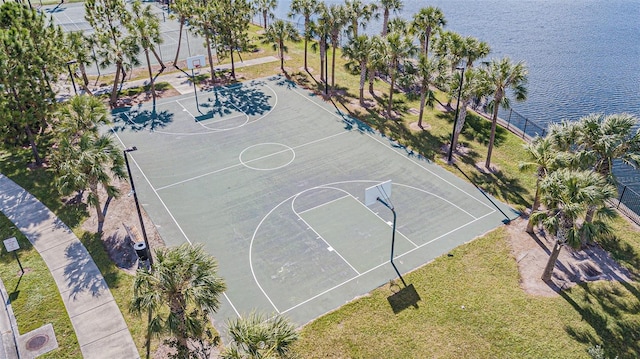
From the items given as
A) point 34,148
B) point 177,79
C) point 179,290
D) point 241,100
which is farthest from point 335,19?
point 179,290

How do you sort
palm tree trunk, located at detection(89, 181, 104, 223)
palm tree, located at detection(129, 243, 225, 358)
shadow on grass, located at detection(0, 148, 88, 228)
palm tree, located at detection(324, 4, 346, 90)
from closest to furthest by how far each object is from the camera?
palm tree, located at detection(129, 243, 225, 358)
palm tree trunk, located at detection(89, 181, 104, 223)
shadow on grass, located at detection(0, 148, 88, 228)
palm tree, located at detection(324, 4, 346, 90)

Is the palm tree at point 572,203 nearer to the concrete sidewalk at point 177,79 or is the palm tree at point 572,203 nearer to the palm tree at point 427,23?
the palm tree at point 427,23

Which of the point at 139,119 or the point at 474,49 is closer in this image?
the point at 474,49

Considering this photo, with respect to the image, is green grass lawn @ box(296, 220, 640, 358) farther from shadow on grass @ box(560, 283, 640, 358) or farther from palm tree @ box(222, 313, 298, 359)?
palm tree @ box(222, 313, 298, 359)

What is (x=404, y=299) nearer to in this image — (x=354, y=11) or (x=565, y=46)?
(x=354, y=11)

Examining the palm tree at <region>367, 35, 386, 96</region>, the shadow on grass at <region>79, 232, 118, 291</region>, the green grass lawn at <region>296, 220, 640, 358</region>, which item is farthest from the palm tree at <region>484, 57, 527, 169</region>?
the shadow on grass at <region>79, 232, 118, 291</region>

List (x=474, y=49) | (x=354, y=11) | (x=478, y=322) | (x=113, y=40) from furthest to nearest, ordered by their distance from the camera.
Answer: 1. (x=354, y=11)
2. (x=113, y=40)
3. (x=474, y=49)
4. (x=478, y=322)

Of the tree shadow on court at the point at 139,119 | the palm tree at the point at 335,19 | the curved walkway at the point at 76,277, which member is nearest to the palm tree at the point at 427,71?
the palm tree at the point at 335,19
